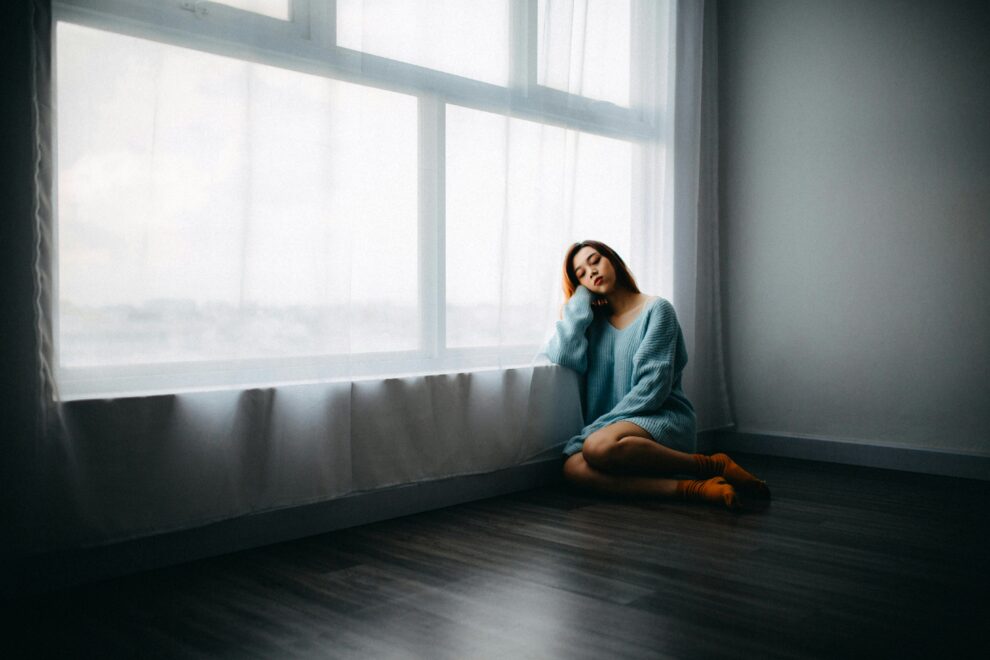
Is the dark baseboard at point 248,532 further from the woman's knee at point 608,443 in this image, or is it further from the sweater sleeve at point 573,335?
the sweater sleeve at point 573,335

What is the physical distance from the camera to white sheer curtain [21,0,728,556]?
184 centimetres

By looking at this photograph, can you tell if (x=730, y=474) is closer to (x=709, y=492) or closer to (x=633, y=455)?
(x=709, y=492)

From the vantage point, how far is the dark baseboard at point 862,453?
10.0 ft

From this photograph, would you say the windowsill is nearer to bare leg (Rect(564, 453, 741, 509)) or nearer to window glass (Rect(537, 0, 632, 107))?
bare leg (Rect(564, 453, 741, 509))

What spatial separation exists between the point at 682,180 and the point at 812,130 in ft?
1.91

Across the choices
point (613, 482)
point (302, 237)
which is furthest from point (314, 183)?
point (613, 482)

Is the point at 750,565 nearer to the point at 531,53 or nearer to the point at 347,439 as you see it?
the point at 347,439

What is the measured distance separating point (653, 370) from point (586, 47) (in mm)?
1236

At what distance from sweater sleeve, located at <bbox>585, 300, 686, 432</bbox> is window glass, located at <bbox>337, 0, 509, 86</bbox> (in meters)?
0.98

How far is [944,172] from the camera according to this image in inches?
123

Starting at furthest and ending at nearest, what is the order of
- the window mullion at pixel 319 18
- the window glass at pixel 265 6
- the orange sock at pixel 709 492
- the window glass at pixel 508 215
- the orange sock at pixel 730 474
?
the orange sock at pixel 730 474
the window glass at pixel 508 215
the orange sock at pixel 709 492
the window mullion at pixel 319 18
the window glass at pixel 265 6

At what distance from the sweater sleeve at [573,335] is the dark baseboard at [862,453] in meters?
1.16

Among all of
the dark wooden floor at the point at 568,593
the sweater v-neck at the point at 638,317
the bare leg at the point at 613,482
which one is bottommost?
the dark wooden floor at the point at 568,593

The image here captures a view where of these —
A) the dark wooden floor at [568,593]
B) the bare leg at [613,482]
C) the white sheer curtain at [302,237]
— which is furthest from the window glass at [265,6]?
the bare leg at [613,482]
